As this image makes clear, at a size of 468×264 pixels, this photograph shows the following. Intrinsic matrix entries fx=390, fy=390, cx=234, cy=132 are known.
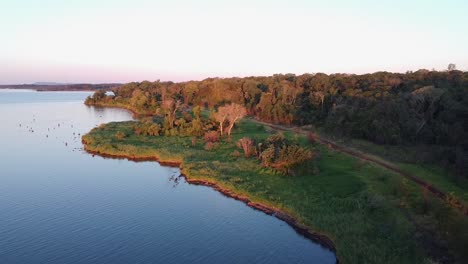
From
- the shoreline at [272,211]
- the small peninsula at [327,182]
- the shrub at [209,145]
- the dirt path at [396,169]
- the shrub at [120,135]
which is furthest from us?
the shrub at [120,135]

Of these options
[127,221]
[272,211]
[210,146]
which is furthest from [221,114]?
[127,221]

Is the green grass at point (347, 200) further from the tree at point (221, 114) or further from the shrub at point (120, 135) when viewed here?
the tree at point (221, 114)

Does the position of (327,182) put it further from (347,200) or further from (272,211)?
(272,211)

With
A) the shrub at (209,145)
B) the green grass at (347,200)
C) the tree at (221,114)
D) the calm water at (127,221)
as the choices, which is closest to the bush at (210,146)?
the shrub at (209,145)

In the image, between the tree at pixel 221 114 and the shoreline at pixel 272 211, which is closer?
the shoreline at pixel 272 211

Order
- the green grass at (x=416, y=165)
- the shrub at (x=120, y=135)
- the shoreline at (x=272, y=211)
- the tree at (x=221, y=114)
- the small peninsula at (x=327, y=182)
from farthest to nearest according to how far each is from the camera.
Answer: the tree at (x=221, y=114), the shrub at (x=120, y=135), the green grass at (x=416, y=165), the shoreline at (x=272, y=211), the small peninsula at (x=327, y=182)

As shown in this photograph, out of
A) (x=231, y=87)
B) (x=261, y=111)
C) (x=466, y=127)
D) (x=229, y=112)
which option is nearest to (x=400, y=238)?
(x=466, y=127)
